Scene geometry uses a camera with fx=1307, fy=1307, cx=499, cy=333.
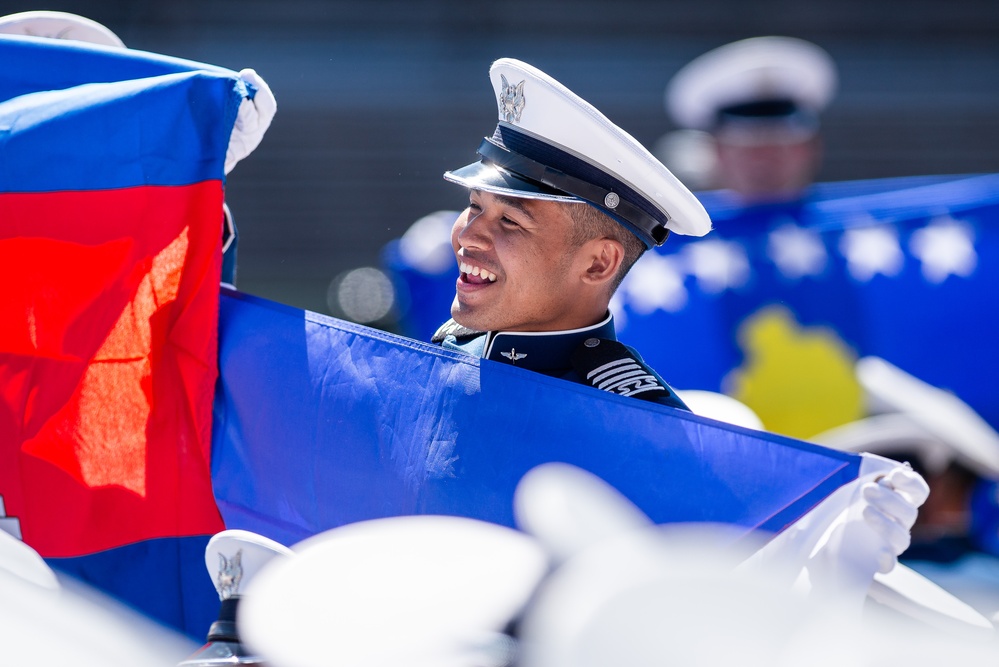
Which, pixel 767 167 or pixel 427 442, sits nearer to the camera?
pixel 427 442

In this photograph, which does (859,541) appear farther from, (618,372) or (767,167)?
(767,167)

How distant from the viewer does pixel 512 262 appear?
2.63m

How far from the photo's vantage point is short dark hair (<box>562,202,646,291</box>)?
267 cm

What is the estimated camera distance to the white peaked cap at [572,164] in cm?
253

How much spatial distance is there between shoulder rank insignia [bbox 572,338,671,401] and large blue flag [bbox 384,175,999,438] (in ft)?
9.83

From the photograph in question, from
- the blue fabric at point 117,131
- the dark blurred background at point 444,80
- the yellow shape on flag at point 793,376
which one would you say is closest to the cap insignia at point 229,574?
the blue fabric at point 117,131

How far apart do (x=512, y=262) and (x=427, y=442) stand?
438mm

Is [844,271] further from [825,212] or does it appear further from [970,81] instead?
[970,81]

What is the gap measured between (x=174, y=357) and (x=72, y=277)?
26 cm

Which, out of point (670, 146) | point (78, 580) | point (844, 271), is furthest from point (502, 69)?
point (670, 146)

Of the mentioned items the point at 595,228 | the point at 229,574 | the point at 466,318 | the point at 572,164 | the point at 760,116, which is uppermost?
the point at 760,116

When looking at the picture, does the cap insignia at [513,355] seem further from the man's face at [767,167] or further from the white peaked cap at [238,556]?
the man's face at [767,167]

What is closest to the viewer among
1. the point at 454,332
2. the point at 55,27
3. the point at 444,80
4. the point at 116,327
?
the point at 116,327

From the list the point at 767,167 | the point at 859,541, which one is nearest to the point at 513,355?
the point at 859,541
